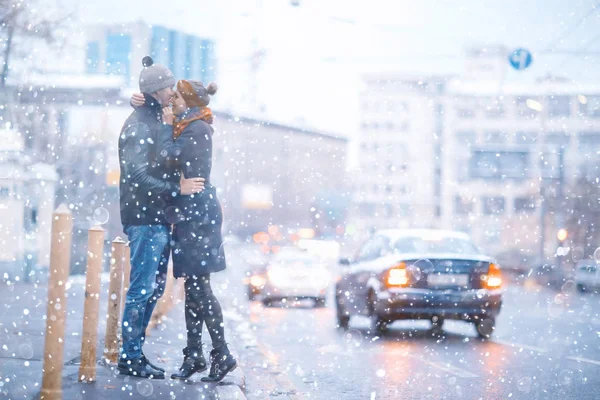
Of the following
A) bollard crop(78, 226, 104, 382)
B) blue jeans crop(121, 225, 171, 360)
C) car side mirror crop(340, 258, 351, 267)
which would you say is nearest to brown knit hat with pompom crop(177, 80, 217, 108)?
blue jeans crop(121, 225, 171, 360)

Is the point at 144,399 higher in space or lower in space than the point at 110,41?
lower

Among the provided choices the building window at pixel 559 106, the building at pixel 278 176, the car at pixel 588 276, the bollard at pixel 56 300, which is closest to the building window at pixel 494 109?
the building window at pixel 559 106

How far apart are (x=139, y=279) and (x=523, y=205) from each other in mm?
81078

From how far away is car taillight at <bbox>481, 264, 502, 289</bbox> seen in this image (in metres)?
11.1

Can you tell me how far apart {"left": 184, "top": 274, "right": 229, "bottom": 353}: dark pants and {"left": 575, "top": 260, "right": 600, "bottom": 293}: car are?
28.6 metres

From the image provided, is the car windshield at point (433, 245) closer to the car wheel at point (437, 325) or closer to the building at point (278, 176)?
the car wheel at point (437, 325)

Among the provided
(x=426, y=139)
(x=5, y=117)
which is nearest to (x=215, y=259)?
(x=5, y=117)

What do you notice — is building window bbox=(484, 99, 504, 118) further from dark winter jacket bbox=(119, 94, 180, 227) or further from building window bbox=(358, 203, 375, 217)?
dark winter jacket bbox=(119, 94, 180, 227)

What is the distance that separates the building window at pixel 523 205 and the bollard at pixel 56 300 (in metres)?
74.8

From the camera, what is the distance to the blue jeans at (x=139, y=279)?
5934 mm

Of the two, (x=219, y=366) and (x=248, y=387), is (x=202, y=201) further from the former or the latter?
(x=248, y=387)

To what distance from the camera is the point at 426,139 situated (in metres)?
96.9

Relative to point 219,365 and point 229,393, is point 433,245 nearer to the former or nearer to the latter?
point 219,365

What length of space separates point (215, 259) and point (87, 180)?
28094 mm
